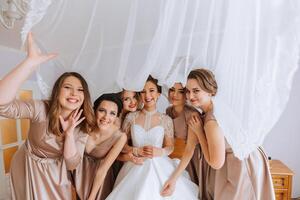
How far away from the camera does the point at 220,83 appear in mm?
868

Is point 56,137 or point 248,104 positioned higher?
point 248,104

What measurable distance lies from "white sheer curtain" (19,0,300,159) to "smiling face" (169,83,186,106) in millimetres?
136

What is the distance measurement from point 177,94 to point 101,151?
38 cm

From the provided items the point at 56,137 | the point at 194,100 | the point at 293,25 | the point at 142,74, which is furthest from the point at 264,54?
the point at 56,137

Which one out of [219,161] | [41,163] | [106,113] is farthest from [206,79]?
[41,163]

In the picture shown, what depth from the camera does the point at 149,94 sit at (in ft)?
3.37

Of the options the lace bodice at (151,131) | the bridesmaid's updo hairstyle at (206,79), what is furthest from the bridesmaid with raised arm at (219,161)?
the lace bodice at (151,131)

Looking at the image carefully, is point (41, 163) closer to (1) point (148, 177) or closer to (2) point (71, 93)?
(2) point (71, 93)

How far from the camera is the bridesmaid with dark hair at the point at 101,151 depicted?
1.01 meters

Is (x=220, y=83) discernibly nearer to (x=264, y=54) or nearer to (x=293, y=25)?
(x=264, y=54)

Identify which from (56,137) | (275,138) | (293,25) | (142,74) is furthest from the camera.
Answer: (275,138)

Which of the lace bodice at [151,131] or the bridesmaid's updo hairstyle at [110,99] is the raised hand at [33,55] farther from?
A: the lace bodice at [151,131]

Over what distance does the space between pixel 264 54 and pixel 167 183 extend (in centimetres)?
56

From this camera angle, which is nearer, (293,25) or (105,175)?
(293,25)
